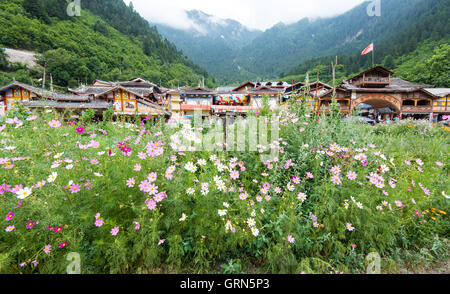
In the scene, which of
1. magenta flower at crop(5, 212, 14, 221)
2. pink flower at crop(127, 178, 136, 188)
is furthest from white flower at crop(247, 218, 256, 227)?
magenta flower at crop(5, 212, 14, 221)

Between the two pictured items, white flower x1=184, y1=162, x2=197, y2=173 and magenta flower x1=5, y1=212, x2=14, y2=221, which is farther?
white flower x1=184, y1=162, x2=197, y2=173

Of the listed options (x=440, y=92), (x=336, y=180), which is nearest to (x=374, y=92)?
(x=440, y=92)

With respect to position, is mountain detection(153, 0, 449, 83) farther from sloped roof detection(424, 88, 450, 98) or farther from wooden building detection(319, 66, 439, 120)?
wooden building detection(319, 66, 439, 120)

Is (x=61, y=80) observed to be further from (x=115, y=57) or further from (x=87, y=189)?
(x=87, y=189)

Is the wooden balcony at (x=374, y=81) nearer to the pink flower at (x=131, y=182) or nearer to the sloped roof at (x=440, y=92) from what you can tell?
the sloped roof at (x=440, y=92)

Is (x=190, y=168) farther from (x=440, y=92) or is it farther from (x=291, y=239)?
(x=440, y=92)

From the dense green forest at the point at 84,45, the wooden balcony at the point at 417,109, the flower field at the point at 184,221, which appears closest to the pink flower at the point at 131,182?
the flower field at the point at 184,221

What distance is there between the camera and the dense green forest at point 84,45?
1761 inches

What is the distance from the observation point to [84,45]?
54500mm

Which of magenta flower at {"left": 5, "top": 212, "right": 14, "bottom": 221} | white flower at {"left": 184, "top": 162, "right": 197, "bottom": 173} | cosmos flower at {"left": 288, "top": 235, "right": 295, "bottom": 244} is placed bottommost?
cosmos flower at {"left": 288, "top": 235, "right": 295, "bottom": 244}

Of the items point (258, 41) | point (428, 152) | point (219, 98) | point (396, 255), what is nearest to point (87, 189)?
point (396, 255)

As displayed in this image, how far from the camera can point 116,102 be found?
20.1 metres

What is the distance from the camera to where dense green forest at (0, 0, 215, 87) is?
4472 centimetres

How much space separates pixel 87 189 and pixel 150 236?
728mm
